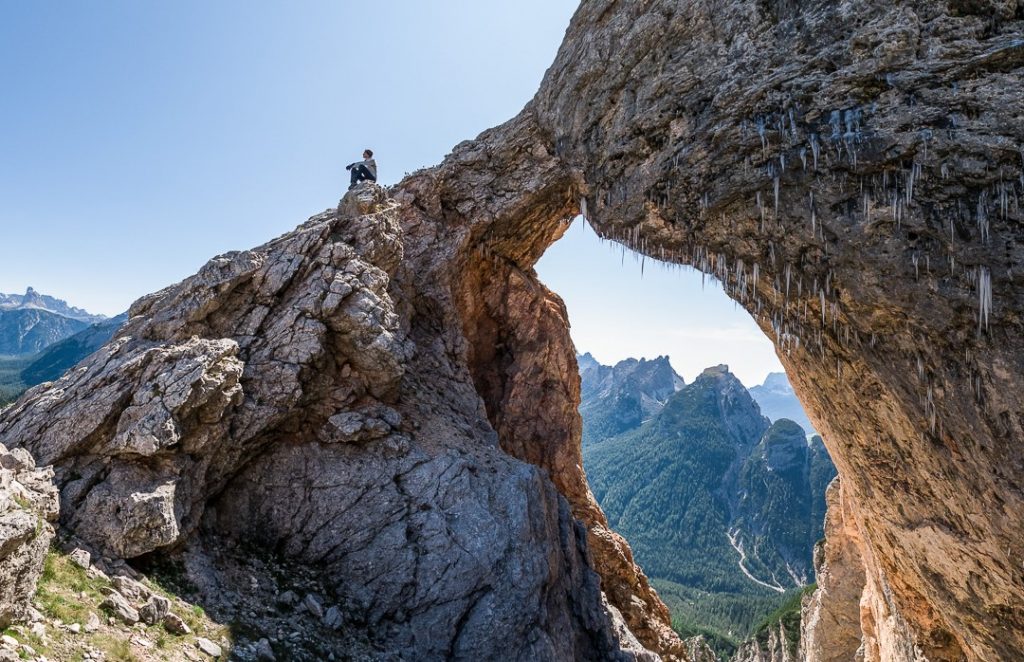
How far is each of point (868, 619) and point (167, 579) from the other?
43.3 meters

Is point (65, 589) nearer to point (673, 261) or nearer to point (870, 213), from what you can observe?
point (673, 261)

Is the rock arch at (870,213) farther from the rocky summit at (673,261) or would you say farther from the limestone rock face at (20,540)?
the limestone rock face at (20,540)

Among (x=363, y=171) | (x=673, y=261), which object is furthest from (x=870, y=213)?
(x=363, y=171)

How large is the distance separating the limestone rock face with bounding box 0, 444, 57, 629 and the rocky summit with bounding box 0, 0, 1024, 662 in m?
1.17

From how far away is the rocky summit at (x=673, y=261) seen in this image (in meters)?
15.3

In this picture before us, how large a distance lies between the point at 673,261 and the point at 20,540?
23.8 metres

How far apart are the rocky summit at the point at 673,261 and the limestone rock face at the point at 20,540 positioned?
3.85 ft

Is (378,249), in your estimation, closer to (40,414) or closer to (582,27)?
(40,414)

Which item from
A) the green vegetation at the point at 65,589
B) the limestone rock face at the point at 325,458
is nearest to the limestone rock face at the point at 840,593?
the limestone rock face at the point at 325,458

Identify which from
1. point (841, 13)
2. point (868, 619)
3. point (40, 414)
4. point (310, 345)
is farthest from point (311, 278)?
point (868, 619)

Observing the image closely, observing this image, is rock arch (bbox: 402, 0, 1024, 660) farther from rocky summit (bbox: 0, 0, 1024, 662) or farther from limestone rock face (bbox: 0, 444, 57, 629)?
limestone rock face (bbox: 0, 444, 57, 629)

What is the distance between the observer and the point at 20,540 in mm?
10438

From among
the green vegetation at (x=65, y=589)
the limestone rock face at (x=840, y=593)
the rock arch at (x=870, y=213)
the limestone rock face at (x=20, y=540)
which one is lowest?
the limestone rock face at (x=840, y=593)

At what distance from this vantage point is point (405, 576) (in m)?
17.5
